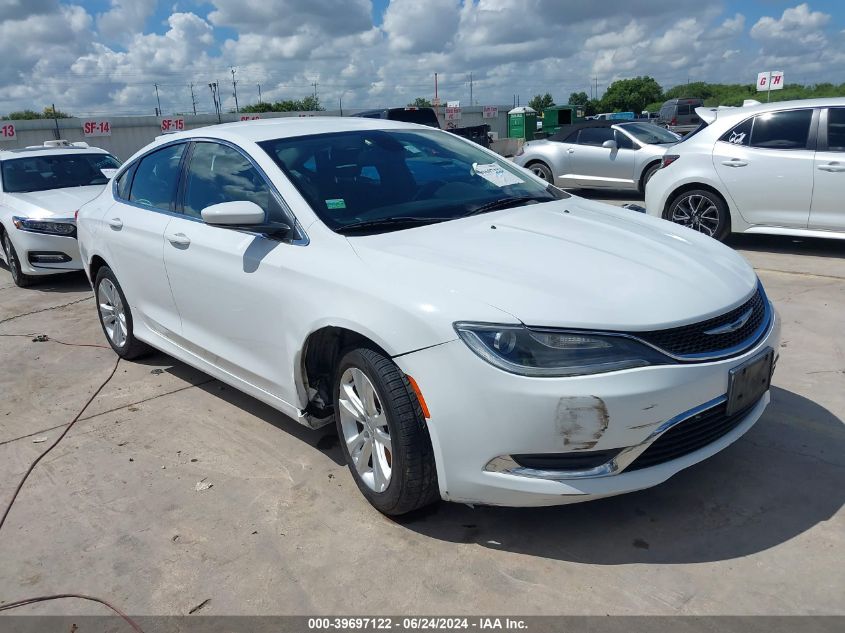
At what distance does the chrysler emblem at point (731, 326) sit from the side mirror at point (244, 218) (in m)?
1.90

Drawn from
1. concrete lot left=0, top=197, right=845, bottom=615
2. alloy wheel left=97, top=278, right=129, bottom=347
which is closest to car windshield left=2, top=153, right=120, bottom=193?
alloy wheel left=97, top=278, right=129, bottom=347

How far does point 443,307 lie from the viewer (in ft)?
8.71

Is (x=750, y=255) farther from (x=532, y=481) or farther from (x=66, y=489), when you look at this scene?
(x=66, y=489)

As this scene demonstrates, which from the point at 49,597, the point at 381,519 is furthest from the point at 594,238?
the point at 49,597

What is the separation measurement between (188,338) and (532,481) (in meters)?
2.48

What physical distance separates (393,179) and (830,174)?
208 inches

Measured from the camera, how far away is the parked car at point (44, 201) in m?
8.04

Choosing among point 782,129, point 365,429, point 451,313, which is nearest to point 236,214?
point 365,429

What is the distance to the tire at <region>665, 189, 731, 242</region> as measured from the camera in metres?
7.74

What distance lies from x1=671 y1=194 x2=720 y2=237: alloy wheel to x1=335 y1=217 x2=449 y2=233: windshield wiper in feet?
17.5

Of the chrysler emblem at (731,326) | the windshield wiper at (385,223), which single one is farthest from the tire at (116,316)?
the chrysler emblem at (731,326)

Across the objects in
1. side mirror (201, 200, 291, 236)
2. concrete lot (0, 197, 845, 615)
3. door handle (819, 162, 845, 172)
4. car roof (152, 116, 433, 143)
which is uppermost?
car roof (152, 116, 433, 143)

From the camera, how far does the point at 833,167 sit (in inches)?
275

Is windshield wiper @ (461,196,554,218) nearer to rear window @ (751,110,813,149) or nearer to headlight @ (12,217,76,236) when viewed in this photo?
rear window @ (751,110,813,149)
